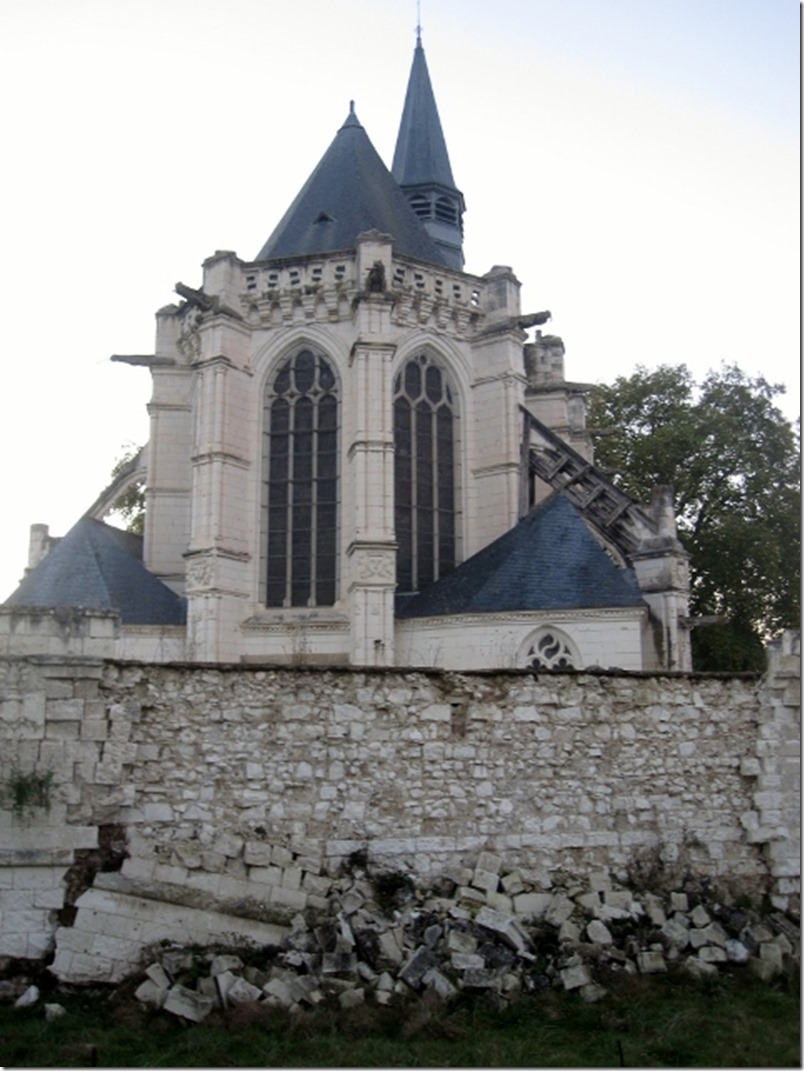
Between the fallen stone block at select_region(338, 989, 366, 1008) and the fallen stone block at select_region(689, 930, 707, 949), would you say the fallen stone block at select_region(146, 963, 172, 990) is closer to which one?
the fallen stone block at select_region(338, 989, 366, 1008)

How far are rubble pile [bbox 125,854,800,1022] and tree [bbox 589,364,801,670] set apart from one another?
16.9m

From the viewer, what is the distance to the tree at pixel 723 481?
24.2 m

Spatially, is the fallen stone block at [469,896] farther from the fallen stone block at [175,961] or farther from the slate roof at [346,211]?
the slate roof at [346,211]

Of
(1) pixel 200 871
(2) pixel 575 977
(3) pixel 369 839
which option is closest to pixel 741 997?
(2) pixel 575 977

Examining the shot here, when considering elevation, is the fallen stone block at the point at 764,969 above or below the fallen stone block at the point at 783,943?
below

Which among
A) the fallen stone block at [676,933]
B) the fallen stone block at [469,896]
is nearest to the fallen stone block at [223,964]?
the fallen stone block at [469,896]

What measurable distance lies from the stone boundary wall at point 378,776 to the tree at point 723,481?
15856 millimetres

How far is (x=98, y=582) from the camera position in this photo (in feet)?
57.9

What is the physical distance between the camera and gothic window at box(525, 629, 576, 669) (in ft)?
51.6

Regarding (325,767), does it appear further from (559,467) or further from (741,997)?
(559,467)

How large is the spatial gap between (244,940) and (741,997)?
3292 millimetres

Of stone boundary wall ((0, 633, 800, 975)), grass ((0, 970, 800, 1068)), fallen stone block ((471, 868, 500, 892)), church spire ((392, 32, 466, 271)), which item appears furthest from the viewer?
church spire ((392, 32, 466, 271))

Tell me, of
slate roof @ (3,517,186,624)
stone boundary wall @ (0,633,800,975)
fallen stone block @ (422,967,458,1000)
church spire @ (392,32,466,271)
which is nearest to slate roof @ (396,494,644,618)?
slate roof @ (3,517,186,624)

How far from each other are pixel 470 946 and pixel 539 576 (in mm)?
9997
